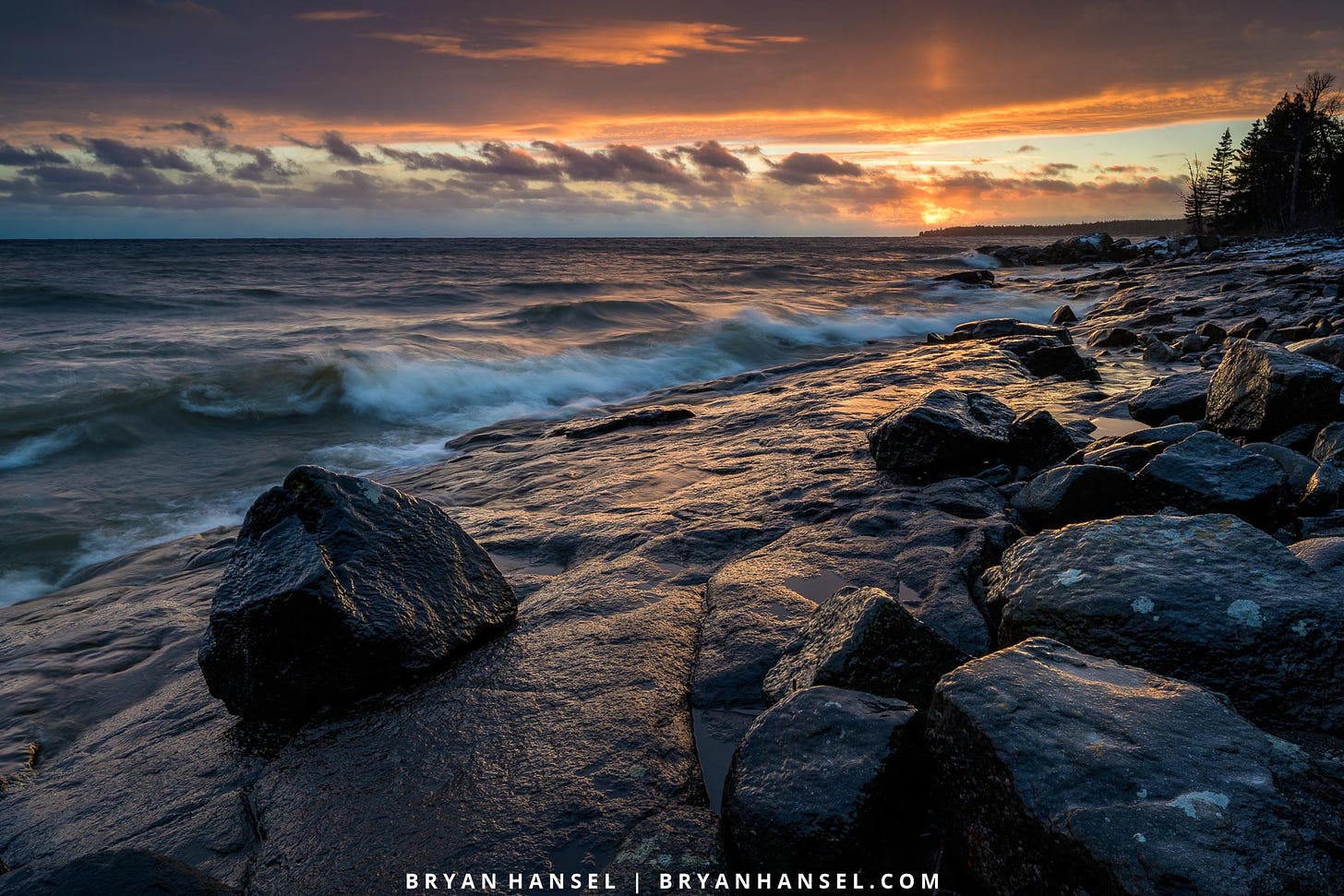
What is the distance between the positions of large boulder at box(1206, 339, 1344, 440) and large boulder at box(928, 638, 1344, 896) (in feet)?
12.3

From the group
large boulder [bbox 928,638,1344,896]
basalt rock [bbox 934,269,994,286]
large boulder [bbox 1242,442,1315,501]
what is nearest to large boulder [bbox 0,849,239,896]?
large boulder [bbox 928,638,1344,896]

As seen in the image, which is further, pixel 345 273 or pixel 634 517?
pixel 345 273

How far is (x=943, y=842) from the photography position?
185cm

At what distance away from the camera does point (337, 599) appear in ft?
9.16

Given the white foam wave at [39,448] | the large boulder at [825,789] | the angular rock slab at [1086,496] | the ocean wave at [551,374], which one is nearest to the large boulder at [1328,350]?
the angular rock slab at [1086,496]

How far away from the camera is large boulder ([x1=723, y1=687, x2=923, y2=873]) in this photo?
1.77 m

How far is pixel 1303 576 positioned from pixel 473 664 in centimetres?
296

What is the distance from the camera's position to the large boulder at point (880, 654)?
2.26 metres

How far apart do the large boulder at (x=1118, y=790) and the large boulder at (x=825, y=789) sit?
0.11 meters

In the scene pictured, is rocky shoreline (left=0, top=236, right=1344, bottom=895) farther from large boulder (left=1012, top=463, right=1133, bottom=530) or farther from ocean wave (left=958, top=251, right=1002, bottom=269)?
ocean wave (left=958, top=251, right=1002, bottom=269)

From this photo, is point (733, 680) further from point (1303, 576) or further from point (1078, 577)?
point (1303, 576)

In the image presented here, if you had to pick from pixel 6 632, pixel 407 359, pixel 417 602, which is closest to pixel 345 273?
pixel 407 359

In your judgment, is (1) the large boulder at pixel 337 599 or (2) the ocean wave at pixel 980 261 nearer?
(1) the large boulder at pixel 337 599

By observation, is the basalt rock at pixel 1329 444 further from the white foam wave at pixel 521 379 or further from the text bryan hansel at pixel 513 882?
the white foam wave at pixel 521 379
